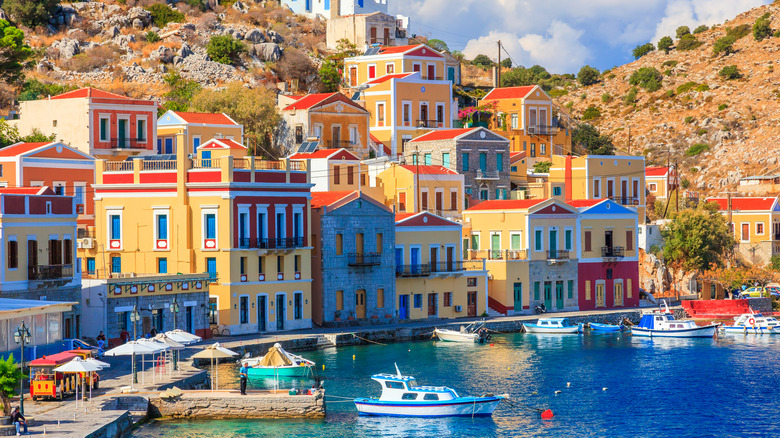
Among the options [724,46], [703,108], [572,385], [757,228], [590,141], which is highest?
[724,46]

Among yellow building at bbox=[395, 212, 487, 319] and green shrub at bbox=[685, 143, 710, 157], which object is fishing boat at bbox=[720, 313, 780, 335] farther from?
green shrub at bbox=[685, 143, 710, 157]

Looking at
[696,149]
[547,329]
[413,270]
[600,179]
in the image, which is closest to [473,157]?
[600,179]

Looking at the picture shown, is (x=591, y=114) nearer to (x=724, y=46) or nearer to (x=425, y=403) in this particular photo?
(x=724, y=46)

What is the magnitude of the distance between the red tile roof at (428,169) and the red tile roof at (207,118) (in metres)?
A: 13.3

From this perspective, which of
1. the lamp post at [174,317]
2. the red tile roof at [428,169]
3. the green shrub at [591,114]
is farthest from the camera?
the green shrub at [591,114]

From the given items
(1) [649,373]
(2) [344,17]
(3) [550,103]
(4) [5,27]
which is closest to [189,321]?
(1) [649,373]

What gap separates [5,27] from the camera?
236ft

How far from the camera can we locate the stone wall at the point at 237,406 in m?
39.8

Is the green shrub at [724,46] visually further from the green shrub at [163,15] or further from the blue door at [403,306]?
the blue door at [403,306]

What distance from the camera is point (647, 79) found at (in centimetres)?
15150

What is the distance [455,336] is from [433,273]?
5.88 metres

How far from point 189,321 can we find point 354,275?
38.0ft

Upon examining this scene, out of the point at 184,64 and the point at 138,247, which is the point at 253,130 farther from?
the point at 138,247

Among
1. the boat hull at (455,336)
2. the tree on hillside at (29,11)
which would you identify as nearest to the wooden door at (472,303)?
the boat hull at (455,336)
